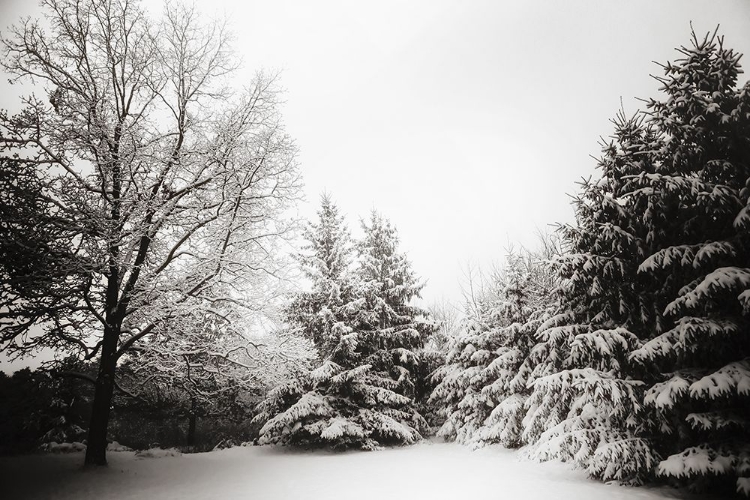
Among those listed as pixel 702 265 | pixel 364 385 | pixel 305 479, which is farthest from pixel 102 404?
pixel 702 265

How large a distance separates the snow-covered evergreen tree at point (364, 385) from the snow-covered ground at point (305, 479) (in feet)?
6.89

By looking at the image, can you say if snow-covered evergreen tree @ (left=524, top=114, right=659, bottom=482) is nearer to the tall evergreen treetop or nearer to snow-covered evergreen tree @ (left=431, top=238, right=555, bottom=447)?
snow-covered evergreen tree @ (left=431, top=238, right=555, bottom=447)

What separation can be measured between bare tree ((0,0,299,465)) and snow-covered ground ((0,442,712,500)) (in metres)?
1.44

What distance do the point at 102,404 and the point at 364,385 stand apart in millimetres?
9519

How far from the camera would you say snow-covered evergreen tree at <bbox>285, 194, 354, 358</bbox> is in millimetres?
16031

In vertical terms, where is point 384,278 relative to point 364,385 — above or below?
above

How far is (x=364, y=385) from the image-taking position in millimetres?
15438

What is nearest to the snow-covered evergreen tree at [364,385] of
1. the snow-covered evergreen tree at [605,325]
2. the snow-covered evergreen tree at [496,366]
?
the snow-covered evergreen tree at [496,366]

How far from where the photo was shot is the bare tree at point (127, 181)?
28.8 feet

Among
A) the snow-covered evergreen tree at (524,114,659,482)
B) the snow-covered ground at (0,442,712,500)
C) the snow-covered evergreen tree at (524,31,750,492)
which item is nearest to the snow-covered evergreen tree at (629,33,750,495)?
the snow-covered evergreen tree at (524,31,750,492)

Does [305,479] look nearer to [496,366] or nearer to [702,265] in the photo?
[496,366]

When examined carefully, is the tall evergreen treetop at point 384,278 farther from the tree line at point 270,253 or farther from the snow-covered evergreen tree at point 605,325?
the snow-covered evergreen tree at point 605,325

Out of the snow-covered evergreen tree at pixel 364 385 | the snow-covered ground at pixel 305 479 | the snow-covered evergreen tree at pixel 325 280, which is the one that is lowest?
the snow-covered ground at pixel 305 479

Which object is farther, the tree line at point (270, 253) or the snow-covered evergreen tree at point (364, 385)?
the snow-covered evergreen tree at point (364, 385)
